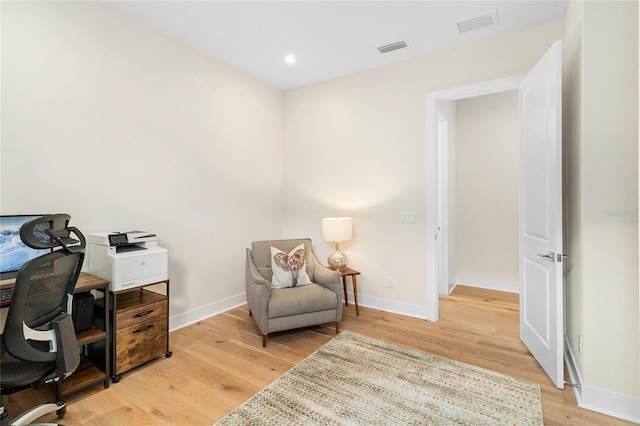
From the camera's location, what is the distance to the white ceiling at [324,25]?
252cm

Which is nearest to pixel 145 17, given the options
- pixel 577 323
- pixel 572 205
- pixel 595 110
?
pixel 595 110

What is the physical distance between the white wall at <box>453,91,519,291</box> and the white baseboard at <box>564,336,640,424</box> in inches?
100

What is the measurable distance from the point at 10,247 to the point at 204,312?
1.80m

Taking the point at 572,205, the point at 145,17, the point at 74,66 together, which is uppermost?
the point at 145,17

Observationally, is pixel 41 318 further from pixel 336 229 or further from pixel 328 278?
pixel 336 229

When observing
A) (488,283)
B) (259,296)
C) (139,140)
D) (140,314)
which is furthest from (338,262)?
(488,283)

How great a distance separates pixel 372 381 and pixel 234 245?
2.23m

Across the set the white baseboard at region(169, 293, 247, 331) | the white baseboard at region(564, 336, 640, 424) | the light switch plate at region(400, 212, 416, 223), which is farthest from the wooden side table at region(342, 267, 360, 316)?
the white baseboard at region(564, 336, 640, 424)

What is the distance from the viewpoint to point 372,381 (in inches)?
87.2

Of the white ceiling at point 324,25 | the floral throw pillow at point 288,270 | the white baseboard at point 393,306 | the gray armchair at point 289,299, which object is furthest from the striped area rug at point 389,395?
the white ceiling at point 324,25

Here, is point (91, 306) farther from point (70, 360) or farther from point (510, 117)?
point (510, 117)

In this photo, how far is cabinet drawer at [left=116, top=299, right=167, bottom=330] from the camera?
223 centimetres

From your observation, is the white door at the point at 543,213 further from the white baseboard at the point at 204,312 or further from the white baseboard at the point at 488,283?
the white baseboard at the point at 204,312

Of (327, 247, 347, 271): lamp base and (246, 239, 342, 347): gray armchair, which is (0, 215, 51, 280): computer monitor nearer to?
(246, 239, 342, 347): gray armchair
